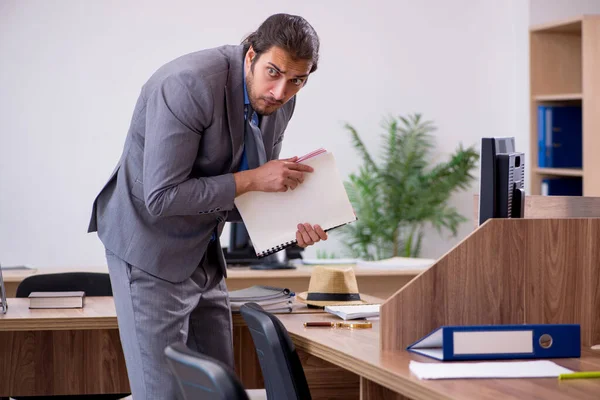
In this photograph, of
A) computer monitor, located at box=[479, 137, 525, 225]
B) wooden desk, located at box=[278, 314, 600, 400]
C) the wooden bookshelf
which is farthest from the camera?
the wooden bookshelf

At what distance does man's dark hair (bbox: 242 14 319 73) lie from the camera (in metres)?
2.12

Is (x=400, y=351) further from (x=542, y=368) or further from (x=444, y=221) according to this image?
(x=444, y=221)

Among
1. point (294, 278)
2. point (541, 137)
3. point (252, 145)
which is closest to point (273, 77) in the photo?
point (252, 145)

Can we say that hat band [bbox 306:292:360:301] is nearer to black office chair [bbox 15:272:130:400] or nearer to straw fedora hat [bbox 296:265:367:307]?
straw fedora hat [bbox 296:265:367:307]

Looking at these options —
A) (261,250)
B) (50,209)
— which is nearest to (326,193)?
(261,250)

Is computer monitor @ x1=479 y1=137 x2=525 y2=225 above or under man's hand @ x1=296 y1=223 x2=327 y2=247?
above

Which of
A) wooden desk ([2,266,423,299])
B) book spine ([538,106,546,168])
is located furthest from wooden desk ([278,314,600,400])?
book spine ([538,106,546,168])

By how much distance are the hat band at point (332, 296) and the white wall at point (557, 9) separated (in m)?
4.08

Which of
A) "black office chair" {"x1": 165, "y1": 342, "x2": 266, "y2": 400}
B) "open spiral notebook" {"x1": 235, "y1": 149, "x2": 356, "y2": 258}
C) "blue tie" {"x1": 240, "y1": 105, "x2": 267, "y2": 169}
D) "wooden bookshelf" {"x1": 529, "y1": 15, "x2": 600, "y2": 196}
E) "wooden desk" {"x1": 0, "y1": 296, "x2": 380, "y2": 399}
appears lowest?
"wooden desk" {"x1": 0, "y1": 296, "x2": 380, "y2": 399}

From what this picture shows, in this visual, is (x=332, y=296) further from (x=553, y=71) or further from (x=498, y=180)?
(x=553, y=71)

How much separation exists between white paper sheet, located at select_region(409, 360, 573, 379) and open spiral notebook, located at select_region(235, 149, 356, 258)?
62 centimetres

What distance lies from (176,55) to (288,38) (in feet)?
13.3

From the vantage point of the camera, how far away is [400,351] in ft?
6.30

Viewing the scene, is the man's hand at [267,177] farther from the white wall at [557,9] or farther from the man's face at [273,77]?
the white wall at [557,9]
